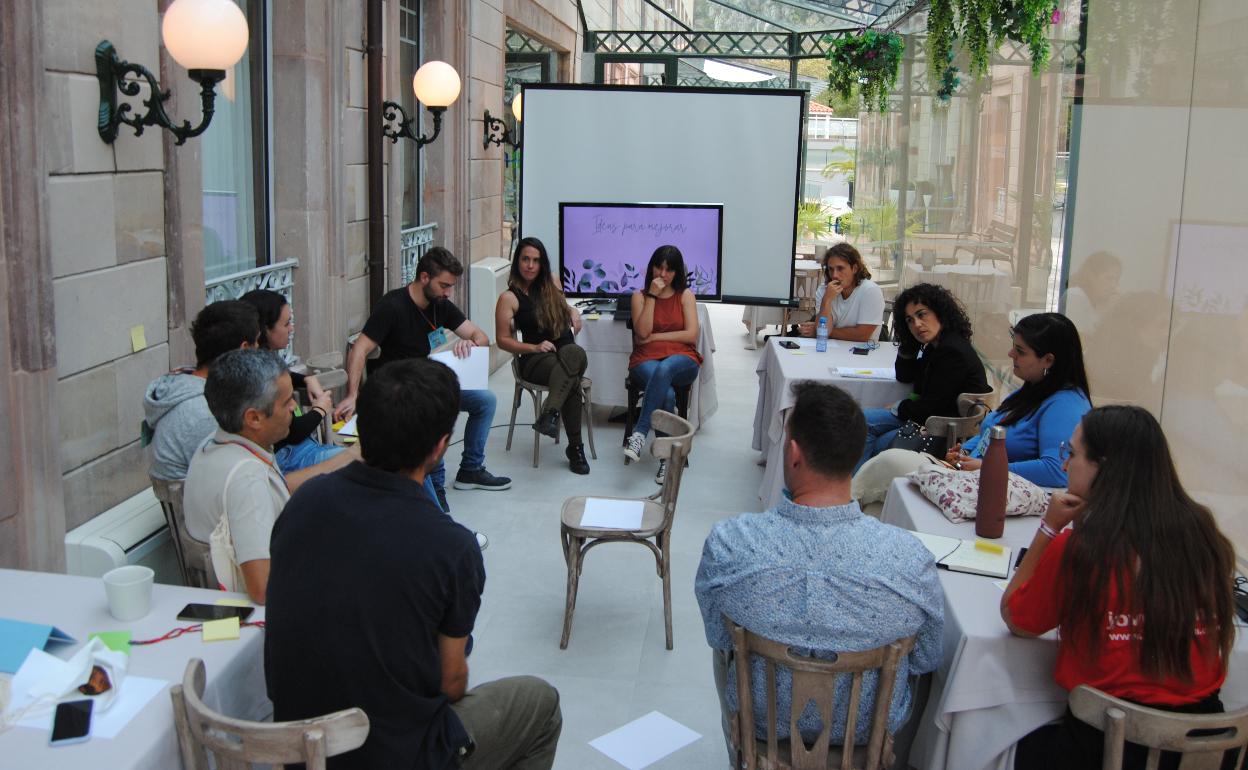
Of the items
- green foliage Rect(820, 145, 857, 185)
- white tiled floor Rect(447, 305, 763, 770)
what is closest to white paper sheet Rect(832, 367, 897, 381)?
white tiled floor Rect(447, 305, 763, 770)

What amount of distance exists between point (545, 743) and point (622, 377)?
15.5 feet

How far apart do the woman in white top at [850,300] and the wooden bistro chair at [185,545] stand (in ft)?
13.0

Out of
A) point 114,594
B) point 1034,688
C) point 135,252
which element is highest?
point 135,252

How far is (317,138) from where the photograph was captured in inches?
218

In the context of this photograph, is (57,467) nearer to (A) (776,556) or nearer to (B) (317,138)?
(A) (776,556)

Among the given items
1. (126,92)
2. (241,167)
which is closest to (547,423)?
(241,167)

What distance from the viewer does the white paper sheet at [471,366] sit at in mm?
5516

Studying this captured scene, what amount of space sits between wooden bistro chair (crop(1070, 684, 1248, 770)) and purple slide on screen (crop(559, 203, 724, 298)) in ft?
18.2

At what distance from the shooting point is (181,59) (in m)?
3.64

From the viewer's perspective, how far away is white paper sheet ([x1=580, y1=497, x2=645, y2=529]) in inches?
153

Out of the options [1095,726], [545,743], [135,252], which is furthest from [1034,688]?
[135,252]

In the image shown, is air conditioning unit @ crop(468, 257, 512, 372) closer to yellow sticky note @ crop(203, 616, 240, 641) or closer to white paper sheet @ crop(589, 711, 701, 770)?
white paper sheet @ crop(589, 711, 701, 770)

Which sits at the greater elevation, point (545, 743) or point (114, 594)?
point (114, 594)

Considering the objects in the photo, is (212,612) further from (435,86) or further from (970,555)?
(435,86)
